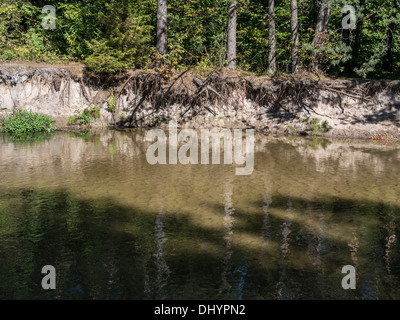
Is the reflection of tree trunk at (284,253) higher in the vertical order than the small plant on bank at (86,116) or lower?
lower

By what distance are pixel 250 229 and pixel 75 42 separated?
707 inches

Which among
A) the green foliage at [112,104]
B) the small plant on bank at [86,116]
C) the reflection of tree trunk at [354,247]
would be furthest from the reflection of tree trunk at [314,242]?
the small plant on bank at [86,116]

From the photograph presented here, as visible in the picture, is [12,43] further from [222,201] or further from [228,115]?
[222,201]

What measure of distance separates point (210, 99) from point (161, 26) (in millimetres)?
4521

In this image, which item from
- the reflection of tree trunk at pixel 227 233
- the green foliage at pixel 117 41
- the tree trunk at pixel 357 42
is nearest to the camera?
the reflection of tree trunk at pixel 227 233

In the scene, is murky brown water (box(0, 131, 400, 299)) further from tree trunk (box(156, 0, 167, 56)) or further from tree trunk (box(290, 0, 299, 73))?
tree trunk (box(156, 0, 167, 56))

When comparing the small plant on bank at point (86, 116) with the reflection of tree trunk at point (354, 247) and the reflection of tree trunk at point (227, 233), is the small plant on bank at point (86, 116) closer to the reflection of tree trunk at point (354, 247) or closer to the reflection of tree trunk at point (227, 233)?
the reflection of tree trunk at point (227, 233)

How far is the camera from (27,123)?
1781 cm

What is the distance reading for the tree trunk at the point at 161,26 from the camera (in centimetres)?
2033

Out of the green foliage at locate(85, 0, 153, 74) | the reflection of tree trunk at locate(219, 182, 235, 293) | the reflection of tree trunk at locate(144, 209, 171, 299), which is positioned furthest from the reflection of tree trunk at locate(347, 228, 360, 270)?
the green foliage at locate(85, 0, 153, 74)

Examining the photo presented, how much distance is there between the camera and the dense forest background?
1947 cm

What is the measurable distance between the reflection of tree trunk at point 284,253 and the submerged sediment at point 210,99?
33.2 ft

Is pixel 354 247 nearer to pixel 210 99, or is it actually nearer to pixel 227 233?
pixel 227 233

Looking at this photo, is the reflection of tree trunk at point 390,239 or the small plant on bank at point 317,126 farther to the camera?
the small plant on bank at point 317,126
